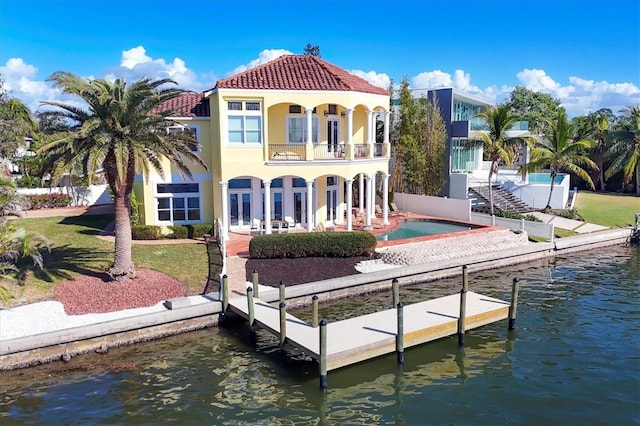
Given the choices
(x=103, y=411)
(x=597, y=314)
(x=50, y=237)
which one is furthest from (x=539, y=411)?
(x=50, y=237)

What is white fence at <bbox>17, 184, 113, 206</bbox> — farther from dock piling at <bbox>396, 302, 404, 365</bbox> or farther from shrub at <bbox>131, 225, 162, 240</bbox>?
dock piling at <bbox>396, 302, 404, 365</bbox>

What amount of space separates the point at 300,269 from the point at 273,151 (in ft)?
27.2

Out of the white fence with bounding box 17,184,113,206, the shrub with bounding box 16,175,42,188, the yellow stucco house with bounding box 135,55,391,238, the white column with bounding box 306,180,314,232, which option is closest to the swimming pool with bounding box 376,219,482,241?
the yellow stucco house with bounding box 135,55,391,238

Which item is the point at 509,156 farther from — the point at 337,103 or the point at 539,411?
the point at 539,411

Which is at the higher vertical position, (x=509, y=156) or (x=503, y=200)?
(x=509, y=156)

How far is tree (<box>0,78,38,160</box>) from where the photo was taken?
108ft

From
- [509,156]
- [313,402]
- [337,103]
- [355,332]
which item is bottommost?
[313,402]

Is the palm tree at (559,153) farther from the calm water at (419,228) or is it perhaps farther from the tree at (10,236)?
the tree at (10,236)

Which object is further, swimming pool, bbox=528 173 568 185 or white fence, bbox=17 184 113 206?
white fence, bbox=17 184 113 206

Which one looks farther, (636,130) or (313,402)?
(636,130)

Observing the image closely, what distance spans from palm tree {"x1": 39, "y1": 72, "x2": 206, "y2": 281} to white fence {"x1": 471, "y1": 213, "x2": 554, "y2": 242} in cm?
2009

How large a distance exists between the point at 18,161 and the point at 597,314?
147 feet

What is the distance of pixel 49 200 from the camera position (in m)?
38.4

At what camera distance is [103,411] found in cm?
1276
